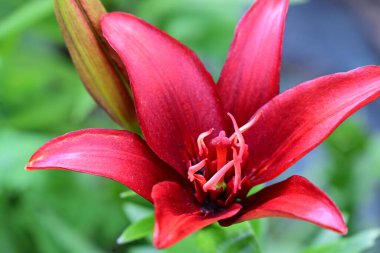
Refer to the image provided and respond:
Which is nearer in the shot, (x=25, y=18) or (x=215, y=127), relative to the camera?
(x=215, y=127)

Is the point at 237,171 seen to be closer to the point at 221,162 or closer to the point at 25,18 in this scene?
the point at 221,162

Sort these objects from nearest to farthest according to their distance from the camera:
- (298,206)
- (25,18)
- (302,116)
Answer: (298,206) < (302,116) < (25,18)

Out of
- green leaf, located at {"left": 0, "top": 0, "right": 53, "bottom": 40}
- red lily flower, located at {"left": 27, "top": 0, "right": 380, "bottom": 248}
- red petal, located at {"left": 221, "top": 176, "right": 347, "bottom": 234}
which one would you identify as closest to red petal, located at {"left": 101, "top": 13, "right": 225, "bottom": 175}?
red lily flower, located at {"left": 27, "top": 0, "right": 380, "bottom": 248}

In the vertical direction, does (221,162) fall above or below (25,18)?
below

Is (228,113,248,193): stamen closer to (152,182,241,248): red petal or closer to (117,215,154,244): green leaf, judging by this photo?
(152,182,241,248): red petal

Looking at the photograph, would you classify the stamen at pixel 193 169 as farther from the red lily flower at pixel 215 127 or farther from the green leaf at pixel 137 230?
the green leaf at pixel 137 230

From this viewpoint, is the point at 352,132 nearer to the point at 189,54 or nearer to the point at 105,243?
the point at 105,243

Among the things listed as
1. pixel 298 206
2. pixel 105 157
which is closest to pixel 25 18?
pixel 105 157
